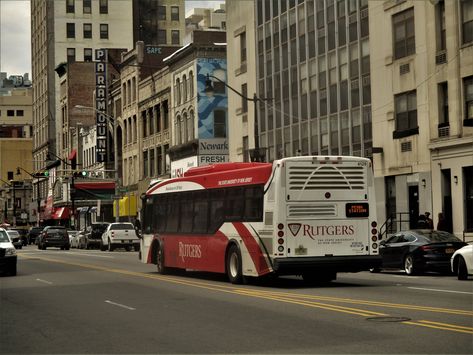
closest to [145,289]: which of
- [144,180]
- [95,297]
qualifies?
[95,297]

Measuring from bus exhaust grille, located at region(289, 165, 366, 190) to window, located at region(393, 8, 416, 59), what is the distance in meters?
18.1

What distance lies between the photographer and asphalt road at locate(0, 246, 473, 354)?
38.3 feet

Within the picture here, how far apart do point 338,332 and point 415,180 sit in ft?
87.2

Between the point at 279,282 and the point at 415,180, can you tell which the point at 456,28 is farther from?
the point at 279,282

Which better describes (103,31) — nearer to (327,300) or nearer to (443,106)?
(443,106)

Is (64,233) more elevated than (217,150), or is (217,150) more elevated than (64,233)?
(217,150)

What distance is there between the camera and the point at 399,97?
39.8 meters

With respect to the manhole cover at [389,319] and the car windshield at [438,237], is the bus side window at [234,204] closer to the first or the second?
the car windshield at [438,237]

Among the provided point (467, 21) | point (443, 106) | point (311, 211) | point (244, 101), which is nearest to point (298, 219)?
point (311, 211)

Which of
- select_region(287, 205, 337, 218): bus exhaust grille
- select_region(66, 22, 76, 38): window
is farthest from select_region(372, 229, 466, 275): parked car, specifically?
select_region(66, 22, 76, 38): window

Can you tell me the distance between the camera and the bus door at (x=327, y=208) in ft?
70.6

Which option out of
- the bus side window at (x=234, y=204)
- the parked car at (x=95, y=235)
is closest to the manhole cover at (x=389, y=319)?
the bus side window at (x=234, y=204)

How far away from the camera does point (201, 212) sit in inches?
1002

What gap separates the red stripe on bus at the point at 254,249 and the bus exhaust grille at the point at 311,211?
1.25m
